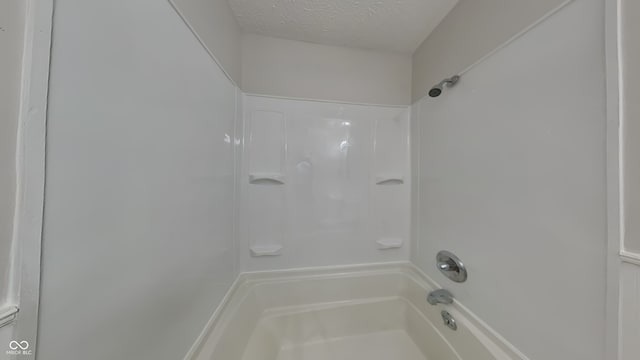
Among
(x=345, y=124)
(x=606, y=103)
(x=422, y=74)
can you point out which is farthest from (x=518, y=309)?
(x=422, y=74)

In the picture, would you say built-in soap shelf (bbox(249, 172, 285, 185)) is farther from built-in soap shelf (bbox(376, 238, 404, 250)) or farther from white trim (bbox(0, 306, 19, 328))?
white trim (bbox(0, 306, 19, 328))

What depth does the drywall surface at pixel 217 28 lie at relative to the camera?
699 millimetres

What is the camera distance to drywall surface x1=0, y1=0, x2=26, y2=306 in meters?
0.29

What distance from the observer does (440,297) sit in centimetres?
100

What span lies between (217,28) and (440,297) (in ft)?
5.65

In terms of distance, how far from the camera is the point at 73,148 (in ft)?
1.20

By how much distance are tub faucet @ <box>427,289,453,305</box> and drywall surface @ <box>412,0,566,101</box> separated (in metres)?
1.17

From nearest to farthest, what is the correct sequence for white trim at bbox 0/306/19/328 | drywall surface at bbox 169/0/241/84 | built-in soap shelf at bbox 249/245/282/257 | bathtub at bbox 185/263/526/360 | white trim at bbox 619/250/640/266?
white trim at bbox 0/306/19/328
white trim at bbox 619/250/640/266
drywall surface at bbox 169/0/241/84
bathtub at bbox 185/263/526/360
built-in soap shelf at bbox 249/245/282/257

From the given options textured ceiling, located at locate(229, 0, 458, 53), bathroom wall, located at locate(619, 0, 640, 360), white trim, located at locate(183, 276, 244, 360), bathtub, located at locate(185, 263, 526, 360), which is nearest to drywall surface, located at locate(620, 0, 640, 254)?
bathroom wall, located at locate(619, 0, 640, 360)

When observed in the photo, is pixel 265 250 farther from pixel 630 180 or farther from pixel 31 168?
pixel 630 180

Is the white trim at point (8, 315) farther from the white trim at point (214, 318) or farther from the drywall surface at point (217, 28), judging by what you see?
the drywall surface at point (217, 28)

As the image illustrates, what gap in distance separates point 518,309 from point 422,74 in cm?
134

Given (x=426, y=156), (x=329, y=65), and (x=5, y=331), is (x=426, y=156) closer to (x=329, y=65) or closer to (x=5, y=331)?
(x=329, y=65)

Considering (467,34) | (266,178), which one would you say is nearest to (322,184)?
(266,178)
